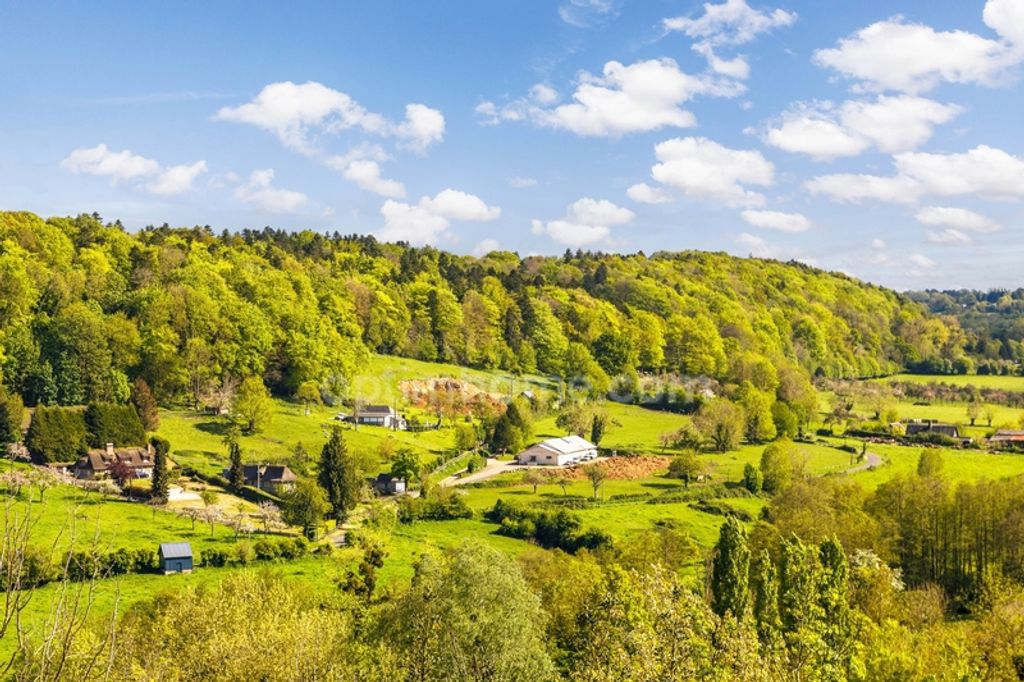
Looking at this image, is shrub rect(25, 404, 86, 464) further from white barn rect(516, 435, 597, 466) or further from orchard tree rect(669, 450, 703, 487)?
orchard tree rect(669, 450, 703, 487)

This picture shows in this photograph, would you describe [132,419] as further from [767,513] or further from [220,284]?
[767,513]

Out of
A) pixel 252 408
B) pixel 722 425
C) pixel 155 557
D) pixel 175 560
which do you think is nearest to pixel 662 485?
pixel 722 425

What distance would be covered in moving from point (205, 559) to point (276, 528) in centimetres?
1046

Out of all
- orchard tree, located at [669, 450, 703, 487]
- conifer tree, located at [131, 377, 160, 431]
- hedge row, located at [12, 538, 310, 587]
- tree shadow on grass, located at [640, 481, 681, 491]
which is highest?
conifer tree, located at [131, 377, 160, 431]

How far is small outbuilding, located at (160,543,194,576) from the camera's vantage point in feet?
177

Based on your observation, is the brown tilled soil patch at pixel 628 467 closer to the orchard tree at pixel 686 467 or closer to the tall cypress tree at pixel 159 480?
the orchard tree at pixel 686 467

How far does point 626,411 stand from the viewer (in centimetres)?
13550

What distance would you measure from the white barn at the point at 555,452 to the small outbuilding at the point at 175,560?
169 ft

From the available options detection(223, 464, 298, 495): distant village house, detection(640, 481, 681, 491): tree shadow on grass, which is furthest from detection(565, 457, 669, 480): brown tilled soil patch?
detection(223, 464, 298, 495): distant village house

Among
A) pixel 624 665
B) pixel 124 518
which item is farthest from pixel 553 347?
pixel 624 665

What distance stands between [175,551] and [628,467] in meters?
57.3

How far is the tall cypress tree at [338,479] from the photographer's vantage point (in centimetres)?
6888

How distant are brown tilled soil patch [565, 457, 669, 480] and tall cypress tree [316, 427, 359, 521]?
3114 cm

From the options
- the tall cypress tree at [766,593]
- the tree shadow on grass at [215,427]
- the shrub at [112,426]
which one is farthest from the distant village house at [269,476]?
the tall cypress tree at [766,593]
